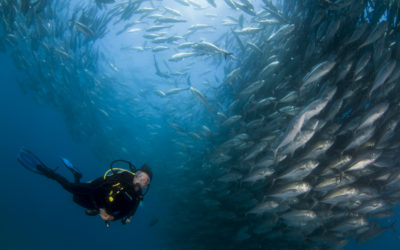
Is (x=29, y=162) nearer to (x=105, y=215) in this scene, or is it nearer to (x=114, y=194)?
(x=105, y=215)

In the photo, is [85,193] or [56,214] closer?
[85,193]

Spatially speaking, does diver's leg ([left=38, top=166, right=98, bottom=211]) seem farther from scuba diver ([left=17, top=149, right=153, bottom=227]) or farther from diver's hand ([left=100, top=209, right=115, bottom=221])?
diver's hand ([left=100, top=209, right=115, bottom=221])

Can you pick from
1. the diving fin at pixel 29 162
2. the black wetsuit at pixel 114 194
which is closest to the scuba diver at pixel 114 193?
the black wetsuit at pixel 114 194

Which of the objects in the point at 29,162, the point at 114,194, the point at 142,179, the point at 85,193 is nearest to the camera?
the point at 114,194

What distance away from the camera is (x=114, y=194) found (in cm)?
334

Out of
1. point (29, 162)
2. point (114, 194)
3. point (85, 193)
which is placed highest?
point (29, 162)

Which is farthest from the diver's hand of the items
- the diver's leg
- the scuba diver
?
the diver's leg

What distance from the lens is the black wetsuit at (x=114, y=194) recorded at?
11.0 ft

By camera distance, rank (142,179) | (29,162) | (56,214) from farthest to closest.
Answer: (56,214) → (29,162) → (142,179)

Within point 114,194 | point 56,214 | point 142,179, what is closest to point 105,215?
point 114,194

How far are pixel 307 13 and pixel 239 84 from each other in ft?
10.6

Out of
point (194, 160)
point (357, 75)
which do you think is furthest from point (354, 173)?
point (194, 160)

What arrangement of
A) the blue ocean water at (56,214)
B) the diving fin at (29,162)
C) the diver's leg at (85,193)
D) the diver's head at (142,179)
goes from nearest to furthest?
the diver's head at (142,179) → the diver's leg at (85,193) → the diving fin at (29,162) → the blue ocean water at (56,214)

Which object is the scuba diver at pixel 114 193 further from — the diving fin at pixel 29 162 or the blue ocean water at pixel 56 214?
the blue ocean water at pixel 56 214
